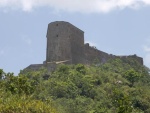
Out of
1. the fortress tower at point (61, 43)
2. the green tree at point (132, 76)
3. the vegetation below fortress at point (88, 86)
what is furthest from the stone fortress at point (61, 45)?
the green tree at point (132, 76)

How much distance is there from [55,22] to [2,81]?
2194 centimetres

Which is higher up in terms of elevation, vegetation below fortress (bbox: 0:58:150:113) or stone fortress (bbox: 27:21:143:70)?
stone fortress (bbox: 27:21:143:70)

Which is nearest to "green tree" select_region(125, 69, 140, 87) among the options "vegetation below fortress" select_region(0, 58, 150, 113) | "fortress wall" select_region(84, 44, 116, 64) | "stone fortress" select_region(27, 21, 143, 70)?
"vegetation below fortress" select_region(0, 58, 150, 113)

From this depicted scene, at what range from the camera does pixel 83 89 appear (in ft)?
129

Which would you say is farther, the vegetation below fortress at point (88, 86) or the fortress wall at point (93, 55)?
the fortress wall at point (93, 55)

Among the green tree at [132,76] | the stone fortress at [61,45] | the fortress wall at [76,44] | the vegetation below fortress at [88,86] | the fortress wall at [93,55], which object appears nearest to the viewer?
the vegetation below fortress at [88,86]

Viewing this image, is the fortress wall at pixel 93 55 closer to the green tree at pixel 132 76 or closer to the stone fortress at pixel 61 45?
the stone fortress at pixel 61 45

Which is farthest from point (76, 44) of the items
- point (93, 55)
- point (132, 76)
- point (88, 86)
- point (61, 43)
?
point (88, 86)

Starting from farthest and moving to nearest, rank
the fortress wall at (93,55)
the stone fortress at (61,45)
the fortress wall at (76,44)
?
the fortress wall at (93,55)
the fortress wall at (76,44)
the stone fortress at (61,45)

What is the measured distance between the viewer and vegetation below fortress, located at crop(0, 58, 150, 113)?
1187 inches

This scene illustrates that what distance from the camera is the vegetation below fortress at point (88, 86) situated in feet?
98.9

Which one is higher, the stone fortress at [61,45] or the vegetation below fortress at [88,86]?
the stone fortress at [61,45]

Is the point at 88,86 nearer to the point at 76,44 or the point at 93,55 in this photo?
the point at 76,44

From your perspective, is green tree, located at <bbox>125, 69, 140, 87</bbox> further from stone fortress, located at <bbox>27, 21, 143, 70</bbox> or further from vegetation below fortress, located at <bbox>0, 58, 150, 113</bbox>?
stone fortress, located at <bbox>27, 21, 143, 70</bbox>
